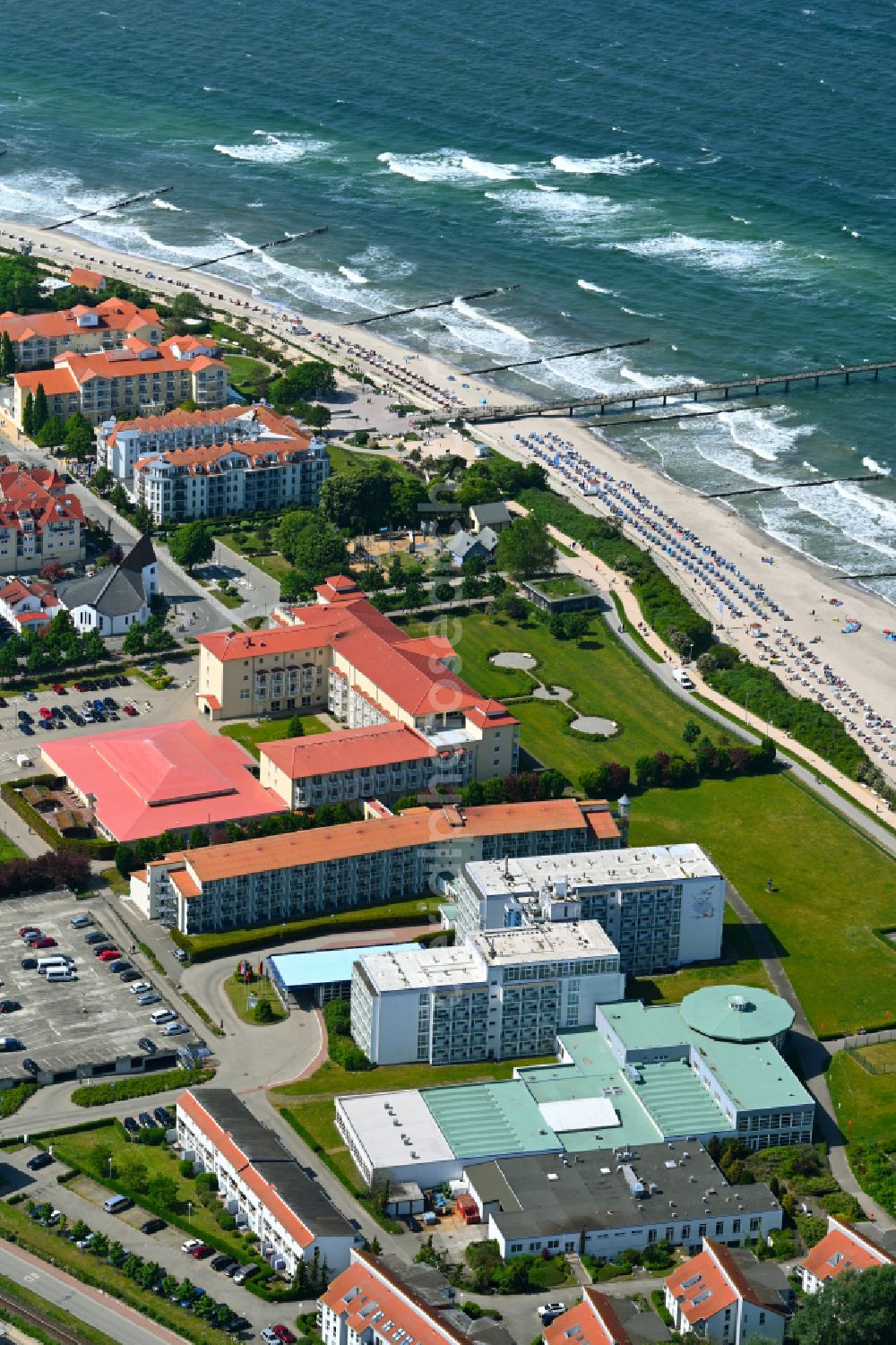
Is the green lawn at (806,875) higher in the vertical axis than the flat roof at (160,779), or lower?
lower

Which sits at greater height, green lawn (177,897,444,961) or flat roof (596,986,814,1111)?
flat roof (596,986,814,1111)

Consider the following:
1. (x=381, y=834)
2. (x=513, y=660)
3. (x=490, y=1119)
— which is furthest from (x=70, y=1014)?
(x=513, y=660)

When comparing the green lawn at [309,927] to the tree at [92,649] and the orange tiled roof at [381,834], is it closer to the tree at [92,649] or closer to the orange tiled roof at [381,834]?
the orange tiled roof at [381,834]

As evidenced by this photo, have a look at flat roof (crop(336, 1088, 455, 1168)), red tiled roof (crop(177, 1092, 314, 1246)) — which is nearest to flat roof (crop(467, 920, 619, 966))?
flat roof (crop(336, 1088, 455, 1168))

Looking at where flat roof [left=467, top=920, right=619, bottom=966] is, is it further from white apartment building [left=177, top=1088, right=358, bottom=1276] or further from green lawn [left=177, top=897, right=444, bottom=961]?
white apartment building [left=177, top=1088, right=358, bottom=1276]

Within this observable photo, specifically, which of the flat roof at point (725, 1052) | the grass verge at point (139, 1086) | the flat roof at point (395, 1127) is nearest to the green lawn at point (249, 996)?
the grass verge at point (139, 1086)

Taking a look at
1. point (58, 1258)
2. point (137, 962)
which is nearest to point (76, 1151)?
point (58, 1258)
